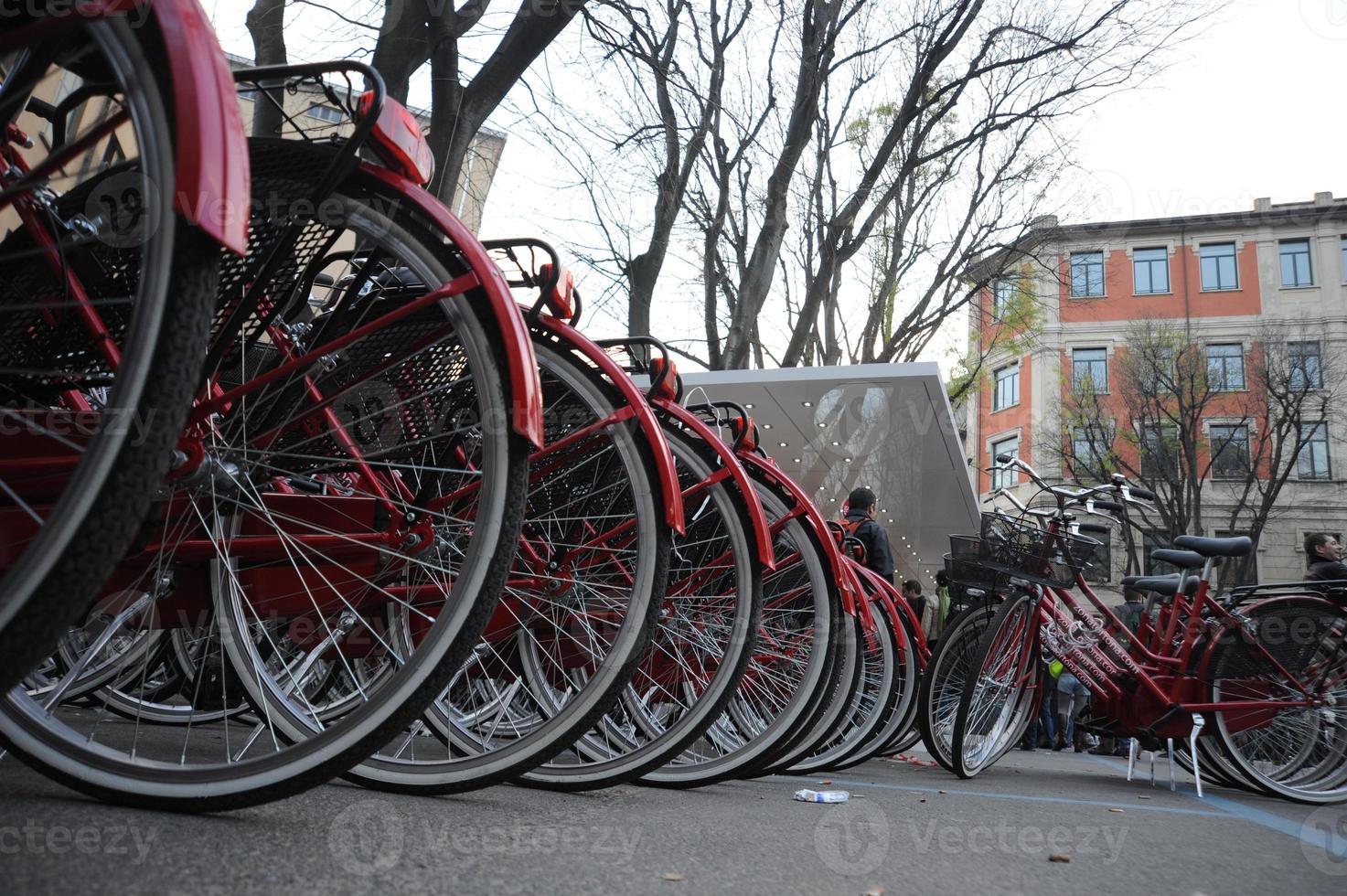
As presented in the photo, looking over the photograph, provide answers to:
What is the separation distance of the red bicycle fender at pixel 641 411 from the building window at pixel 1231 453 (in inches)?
990

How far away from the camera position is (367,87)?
1.82 m

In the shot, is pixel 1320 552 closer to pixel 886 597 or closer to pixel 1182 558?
pixel 1182 558

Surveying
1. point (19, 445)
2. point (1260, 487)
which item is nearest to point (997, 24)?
point (19, 445)

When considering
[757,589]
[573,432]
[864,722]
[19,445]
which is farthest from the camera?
[864,722]

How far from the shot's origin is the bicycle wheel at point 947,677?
4727 mm

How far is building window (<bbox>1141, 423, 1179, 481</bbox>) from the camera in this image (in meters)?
24.4

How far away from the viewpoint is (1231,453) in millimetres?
25141

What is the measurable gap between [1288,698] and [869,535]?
284 centimetres

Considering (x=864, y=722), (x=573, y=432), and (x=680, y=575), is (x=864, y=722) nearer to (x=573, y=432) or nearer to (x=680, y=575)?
(x=680, y=575)

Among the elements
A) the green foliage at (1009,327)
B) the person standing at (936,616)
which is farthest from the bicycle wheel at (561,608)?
the green foliage at (1009,327)

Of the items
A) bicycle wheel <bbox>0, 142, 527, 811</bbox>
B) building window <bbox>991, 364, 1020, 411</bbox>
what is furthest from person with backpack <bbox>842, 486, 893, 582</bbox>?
building window <bbox>991, 364, 1020, 411</bbox>

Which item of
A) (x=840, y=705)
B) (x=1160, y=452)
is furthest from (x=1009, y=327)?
(x=840, y=705)

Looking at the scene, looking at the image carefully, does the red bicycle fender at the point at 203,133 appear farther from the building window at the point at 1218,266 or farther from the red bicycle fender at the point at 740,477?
the building window at the point at 1218,266

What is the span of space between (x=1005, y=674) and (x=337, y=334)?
11.4 feet
